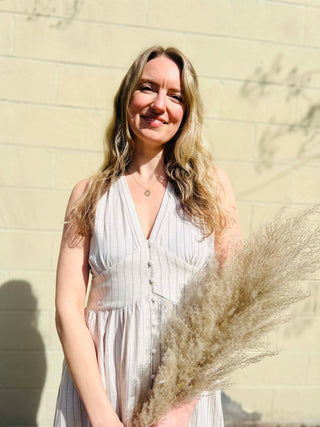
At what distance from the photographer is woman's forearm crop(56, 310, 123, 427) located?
1.39 m

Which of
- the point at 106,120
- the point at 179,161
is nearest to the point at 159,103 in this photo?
the point at 179,161

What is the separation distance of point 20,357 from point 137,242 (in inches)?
Answer: 61.0

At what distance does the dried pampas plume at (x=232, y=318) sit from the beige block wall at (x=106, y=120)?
4.69ft

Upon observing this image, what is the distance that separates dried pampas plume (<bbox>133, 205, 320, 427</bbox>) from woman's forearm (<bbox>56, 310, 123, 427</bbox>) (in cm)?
14

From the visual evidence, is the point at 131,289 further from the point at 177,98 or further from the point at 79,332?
the point at 177,98

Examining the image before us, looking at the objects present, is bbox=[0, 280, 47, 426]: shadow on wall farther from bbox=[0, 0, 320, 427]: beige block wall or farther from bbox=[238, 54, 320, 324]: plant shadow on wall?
bbox=[238, 54, 320, 324]: plant shadow on wall

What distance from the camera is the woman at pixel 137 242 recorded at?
1.45 m

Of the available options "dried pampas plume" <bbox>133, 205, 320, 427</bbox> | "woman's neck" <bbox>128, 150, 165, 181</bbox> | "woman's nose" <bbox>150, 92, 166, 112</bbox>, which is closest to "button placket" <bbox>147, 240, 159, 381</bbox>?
"dried pampas plume" <bbox>133, 205, 320, 427</bbox>

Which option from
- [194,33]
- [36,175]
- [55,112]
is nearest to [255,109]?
[194,33]

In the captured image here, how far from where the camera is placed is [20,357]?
263 centimetres

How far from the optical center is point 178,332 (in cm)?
130

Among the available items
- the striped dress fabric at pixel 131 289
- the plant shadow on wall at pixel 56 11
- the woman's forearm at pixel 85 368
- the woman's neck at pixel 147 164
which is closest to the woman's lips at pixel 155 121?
the woman's neck at pixel 147 164

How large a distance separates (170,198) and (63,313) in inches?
20.6

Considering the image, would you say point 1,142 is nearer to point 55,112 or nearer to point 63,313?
point 55,112
